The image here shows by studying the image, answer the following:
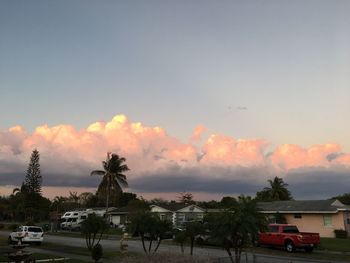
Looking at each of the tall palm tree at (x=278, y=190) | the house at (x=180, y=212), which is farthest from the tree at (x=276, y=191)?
the house at (x=180, y=212)

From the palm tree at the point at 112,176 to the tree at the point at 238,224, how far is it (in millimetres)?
51221

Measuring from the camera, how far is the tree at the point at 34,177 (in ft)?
292

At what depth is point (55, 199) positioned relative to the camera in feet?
338

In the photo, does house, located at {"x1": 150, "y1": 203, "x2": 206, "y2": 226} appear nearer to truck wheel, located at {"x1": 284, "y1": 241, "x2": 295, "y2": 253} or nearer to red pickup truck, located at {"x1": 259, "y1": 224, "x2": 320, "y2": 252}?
red pickup truck, located at {"x1": 259, "y1": 224, "x2": 320, "y2": 252}

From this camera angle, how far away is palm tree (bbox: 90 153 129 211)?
66.4 meters

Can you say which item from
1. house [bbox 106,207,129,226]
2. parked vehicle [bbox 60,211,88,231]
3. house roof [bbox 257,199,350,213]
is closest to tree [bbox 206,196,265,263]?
house roof [bbox 257,199,350,213]

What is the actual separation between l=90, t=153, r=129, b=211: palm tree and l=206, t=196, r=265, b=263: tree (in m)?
51.2

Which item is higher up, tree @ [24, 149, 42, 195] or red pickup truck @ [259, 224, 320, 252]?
tree @ [24, 149, 42, 195]

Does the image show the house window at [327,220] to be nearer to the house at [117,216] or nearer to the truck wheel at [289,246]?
the truck wheel at [289,246]

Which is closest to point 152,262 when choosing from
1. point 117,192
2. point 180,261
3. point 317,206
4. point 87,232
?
point 180,261

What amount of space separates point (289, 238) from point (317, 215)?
1457cm

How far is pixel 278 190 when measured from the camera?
74938mm

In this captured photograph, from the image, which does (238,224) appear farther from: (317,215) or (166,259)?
(317,215)

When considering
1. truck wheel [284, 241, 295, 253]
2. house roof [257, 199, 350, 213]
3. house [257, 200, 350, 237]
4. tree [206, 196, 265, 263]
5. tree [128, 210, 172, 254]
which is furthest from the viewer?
house roof [257, 199, 350, 213]
